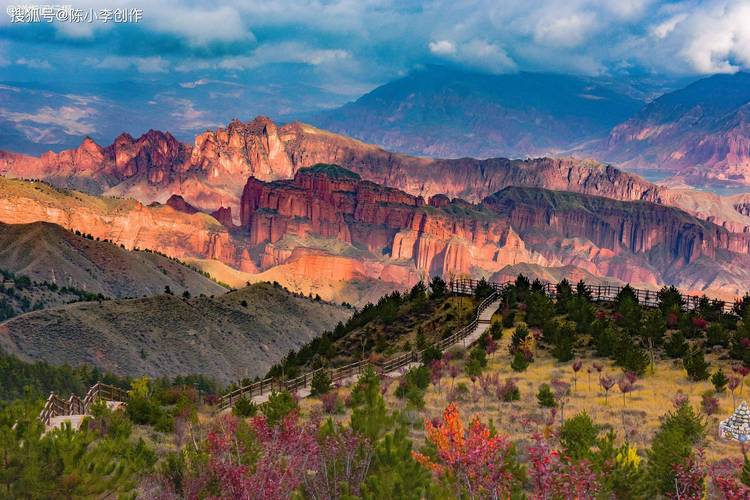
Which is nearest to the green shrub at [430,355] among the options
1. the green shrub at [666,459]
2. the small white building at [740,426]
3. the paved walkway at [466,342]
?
the paved walkway at [466,342]

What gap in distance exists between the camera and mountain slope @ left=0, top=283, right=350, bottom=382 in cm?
8525

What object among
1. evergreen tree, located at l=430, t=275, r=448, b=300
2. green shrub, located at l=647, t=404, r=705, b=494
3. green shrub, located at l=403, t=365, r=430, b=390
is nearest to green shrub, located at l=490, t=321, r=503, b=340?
green shrub, located at l=403, t=365, r=430, b=390

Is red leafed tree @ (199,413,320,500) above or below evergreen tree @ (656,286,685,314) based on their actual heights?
below

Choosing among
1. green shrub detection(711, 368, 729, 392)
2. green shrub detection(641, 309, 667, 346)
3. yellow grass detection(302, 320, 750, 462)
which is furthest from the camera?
green shrub detection(641, 309, 667, 346)

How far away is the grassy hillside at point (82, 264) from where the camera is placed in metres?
134

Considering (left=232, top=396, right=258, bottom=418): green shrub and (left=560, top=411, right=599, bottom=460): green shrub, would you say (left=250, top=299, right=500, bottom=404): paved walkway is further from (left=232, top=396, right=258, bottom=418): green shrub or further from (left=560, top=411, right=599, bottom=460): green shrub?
(left=560, top=411, right=599, bottom=460): green shrub

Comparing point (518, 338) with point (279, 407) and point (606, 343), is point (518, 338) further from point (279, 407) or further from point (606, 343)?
point (279, 407)

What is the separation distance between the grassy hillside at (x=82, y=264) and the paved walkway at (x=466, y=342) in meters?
86.6

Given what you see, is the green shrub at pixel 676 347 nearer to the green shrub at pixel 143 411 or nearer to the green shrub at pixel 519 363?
the green shrub at pixel 519 363

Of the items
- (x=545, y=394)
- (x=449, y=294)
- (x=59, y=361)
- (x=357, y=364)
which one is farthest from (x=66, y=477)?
(x=59, y=361)

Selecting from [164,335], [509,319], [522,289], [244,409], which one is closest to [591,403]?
[244,409]

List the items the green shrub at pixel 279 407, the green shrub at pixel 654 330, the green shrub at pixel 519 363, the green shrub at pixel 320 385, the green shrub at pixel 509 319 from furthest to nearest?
the green shrub at pixel 509 319 → the green shrub at pixel 654 330 → the green shrub at pixel 519 363 → the green shrub at pixel 320 385 → the green shrub at pixel 279 407

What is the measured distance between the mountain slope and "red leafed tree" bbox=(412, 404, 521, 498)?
6721 cm

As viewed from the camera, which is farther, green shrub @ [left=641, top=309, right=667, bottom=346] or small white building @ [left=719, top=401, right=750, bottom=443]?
green shrub @ [left=641, top=309, right=667, bottom=346]
